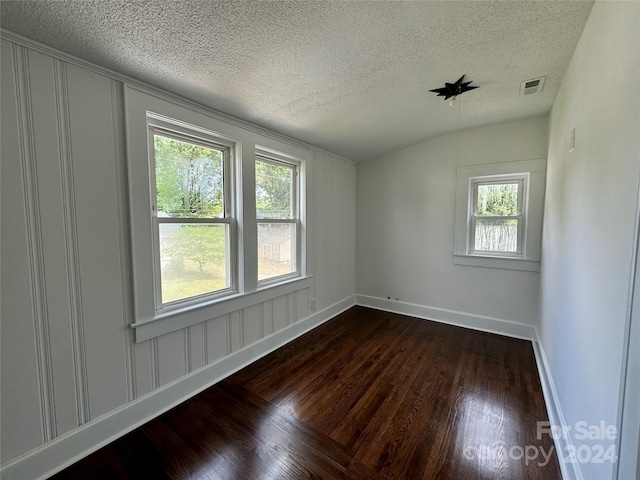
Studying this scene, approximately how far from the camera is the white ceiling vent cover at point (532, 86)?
6.73 feet

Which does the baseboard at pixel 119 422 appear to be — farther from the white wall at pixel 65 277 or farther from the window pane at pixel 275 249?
the window pane at pixel 275 249

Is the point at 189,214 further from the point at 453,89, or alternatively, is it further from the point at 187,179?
the point at 453,89

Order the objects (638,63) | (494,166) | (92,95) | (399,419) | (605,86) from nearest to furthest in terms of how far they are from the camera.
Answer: (638,63), (605,86), (92,95), (399,419), (494,166)

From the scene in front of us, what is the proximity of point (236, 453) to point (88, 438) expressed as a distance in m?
0.88

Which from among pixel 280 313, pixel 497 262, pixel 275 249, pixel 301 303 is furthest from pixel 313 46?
pixel 497 262

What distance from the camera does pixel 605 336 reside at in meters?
1.00

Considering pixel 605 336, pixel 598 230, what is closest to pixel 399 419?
pixel 605 336

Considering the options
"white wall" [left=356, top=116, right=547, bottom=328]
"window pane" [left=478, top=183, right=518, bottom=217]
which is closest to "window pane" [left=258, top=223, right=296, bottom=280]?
"white wall" [left=356, top=116, right=547, bottom=328]

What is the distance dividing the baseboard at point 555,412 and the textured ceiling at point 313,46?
2.32 meters

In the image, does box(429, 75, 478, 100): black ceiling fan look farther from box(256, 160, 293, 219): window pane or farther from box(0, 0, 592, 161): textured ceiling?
box(256, 160, 293, 219): window pane

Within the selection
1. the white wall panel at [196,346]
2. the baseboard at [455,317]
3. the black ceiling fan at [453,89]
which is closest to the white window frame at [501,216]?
the baseboard at [455,317]

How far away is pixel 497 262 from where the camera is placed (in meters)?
3.08

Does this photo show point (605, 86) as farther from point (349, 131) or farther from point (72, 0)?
point (72, 0)

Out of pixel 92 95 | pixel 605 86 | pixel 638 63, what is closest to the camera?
pixel 638 63
